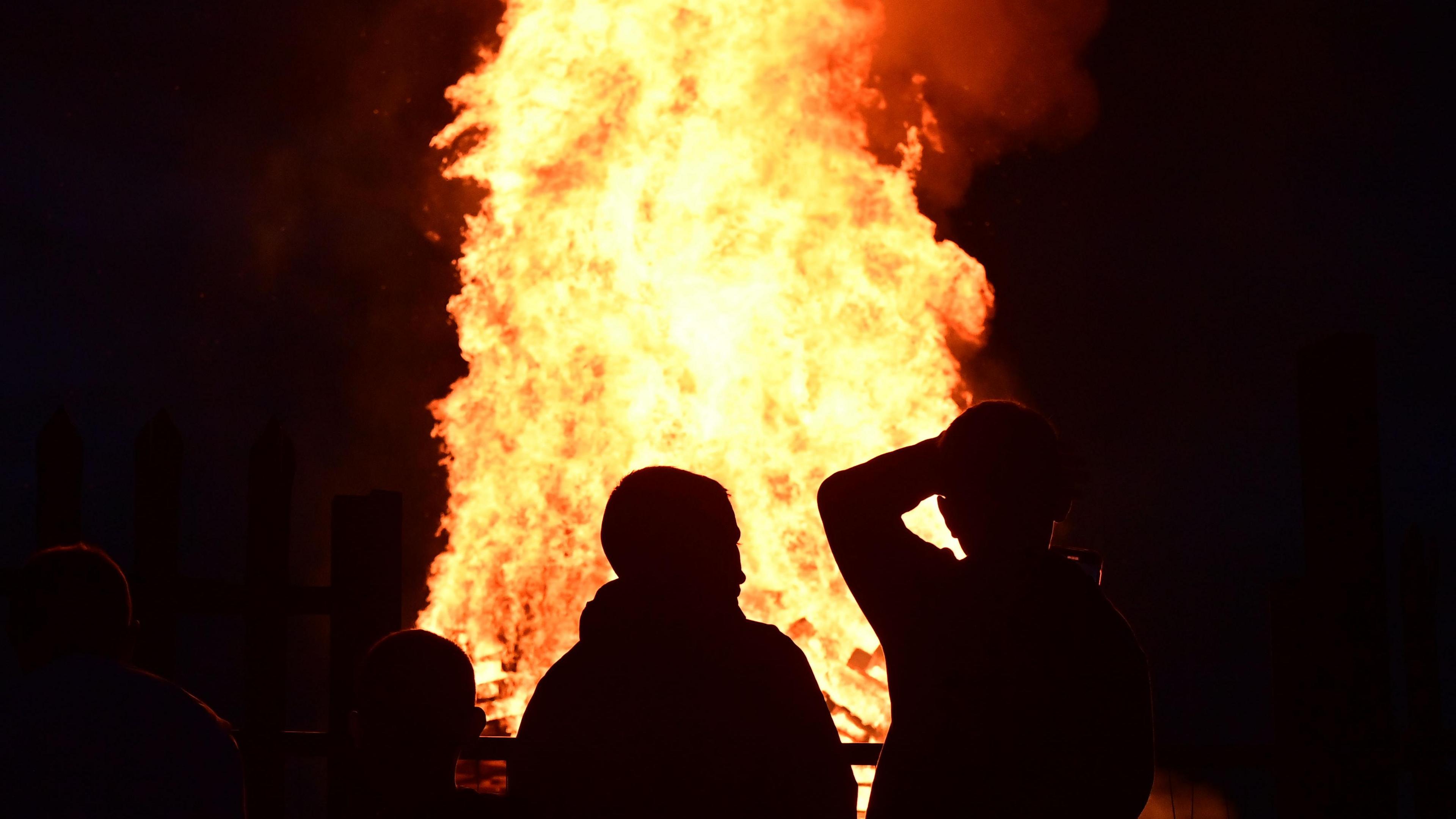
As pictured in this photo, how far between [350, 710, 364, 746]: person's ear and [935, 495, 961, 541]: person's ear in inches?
51.1

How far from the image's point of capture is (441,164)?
11594 mm

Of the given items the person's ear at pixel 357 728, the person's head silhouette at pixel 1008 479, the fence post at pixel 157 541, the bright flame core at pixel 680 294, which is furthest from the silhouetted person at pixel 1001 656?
the bright flame core at pixel 680 294

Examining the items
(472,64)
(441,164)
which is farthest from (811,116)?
(441,164)

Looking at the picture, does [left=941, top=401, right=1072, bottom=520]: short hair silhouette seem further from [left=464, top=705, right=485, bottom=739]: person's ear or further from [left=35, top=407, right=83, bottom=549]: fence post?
[left=35, top=407, right=83, bottom=549]: fence post

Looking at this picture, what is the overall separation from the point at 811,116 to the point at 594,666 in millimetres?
7763

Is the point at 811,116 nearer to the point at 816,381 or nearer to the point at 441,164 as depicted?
the point at 816,381

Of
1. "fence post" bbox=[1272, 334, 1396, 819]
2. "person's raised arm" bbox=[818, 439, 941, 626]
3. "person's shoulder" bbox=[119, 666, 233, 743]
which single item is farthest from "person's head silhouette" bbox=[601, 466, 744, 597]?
"fence post" bbox=[1272, 334, 1396, 819]

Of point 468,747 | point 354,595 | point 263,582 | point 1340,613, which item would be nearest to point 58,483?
point 263,582

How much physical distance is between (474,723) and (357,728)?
249 mm

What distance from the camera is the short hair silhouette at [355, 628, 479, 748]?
7.61 feet

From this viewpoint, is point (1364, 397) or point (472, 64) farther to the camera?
point (472, 64)

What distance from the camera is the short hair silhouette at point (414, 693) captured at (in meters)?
2.32

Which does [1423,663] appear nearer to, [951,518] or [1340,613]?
[1340,613]

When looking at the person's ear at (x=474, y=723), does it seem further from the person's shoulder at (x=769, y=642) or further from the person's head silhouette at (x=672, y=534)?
the person's shoulder at (x=769, y=642)
